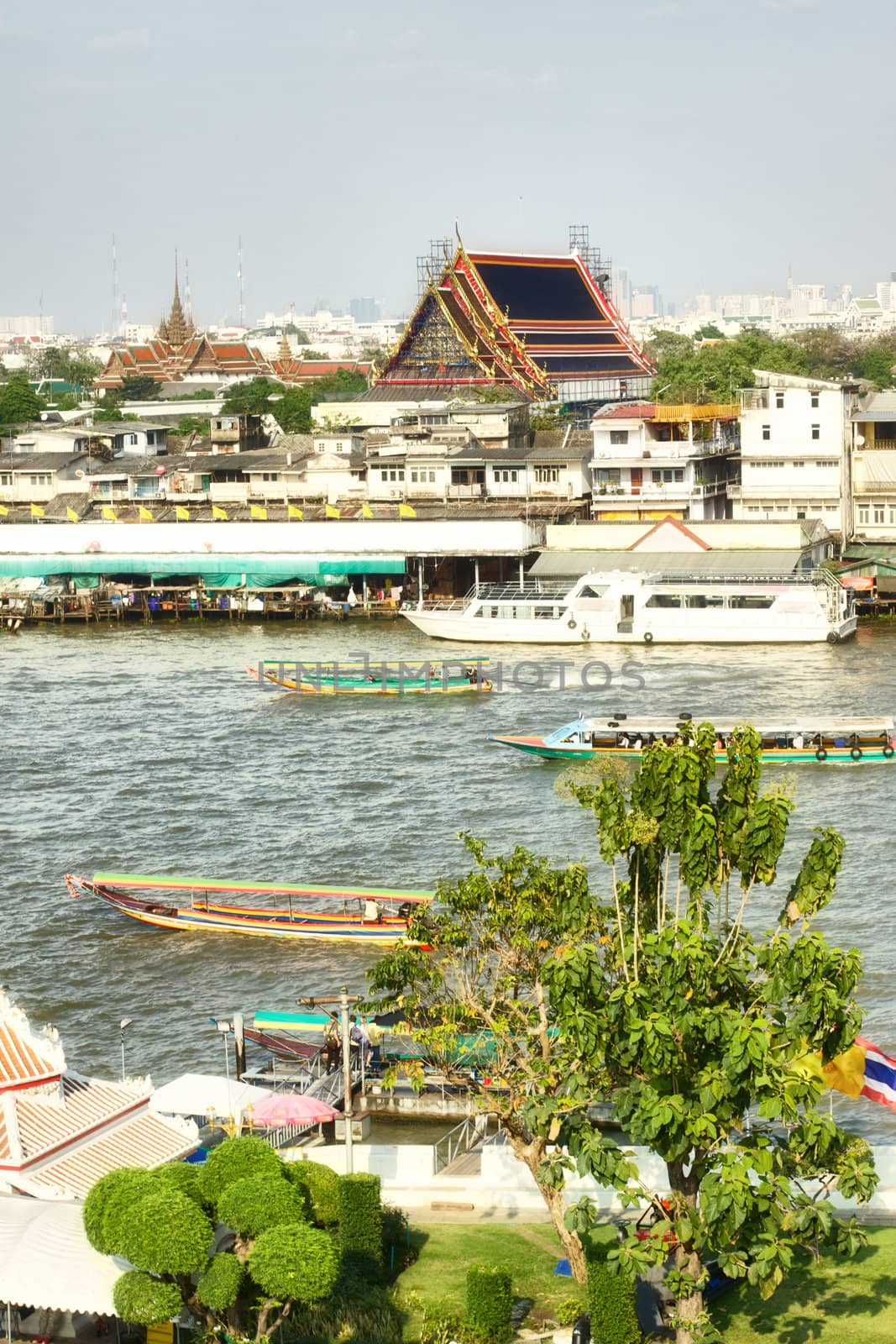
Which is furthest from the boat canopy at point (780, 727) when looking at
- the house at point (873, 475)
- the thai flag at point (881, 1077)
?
the house at point (873, 475)

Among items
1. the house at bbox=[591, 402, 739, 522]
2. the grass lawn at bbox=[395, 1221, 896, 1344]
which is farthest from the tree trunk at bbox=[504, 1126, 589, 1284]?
the house at bbox=[591, 402, 739, 522]

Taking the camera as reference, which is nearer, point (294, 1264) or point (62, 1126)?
point (294, 1264)

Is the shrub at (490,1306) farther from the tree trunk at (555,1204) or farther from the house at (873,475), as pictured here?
the house at (873,475)

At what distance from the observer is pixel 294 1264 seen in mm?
12531

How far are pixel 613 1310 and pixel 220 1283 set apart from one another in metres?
2.70

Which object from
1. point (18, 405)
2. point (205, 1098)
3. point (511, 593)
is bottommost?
point (205, 1098)

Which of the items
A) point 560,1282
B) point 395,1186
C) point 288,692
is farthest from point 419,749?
point 560,1282

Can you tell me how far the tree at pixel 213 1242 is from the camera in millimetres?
12492

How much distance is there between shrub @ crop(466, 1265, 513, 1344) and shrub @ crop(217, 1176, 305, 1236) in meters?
1.43

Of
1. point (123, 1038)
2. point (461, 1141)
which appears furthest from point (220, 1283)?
point (123, 1038)

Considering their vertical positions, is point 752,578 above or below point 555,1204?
above

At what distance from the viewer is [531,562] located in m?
56.3

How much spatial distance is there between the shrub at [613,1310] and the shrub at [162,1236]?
2.72 meters

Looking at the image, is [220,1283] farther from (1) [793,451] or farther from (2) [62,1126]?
(1) [793,451]
